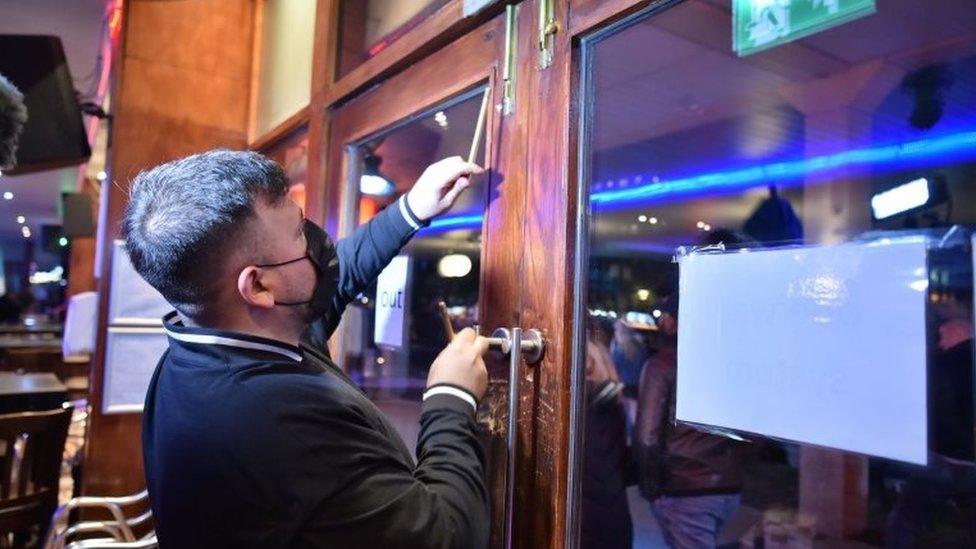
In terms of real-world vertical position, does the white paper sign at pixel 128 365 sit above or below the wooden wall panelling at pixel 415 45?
below

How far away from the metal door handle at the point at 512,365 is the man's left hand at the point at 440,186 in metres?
0.29

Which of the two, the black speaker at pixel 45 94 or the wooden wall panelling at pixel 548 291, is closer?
the wooden wall panelling at pixel 548 291

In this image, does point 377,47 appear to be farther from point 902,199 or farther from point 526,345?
point 902,199

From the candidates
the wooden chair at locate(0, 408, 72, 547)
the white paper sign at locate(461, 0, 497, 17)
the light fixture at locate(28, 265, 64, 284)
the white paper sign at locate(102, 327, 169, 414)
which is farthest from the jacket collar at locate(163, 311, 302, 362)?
the light fixture at locate(28, 265, 64, 284)

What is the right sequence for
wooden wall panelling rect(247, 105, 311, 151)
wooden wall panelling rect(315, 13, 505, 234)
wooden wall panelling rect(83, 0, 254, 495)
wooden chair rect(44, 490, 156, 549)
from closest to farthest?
wooden wall panelling rect(315, 13, 505, 234), wooden chair rect(44, 490, 156, 549), wooden wall panelling rect(247, 105, 311, 151), wooden wall panelling rect(83, 0, 254, 495)

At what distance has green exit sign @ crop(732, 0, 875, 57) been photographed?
774 millimetres

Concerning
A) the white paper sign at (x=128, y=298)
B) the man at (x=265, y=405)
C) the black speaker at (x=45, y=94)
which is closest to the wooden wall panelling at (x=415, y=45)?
the man at (x=265, y=405)

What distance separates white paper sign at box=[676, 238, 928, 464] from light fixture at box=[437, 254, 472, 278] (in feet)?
Result: 2.29

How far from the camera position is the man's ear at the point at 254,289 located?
3.12 ft

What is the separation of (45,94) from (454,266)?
251 centimetres

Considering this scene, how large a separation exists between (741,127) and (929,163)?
2.22 ft

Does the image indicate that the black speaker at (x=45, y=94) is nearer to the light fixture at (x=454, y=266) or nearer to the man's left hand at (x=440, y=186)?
the light fixture at (x=454, y=266)

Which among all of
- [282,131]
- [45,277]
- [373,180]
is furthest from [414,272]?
[45,277]

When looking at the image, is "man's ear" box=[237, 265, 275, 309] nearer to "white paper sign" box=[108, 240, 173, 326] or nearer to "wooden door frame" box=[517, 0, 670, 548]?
"wooden door frame" box=[517, 0, 670, 548]
